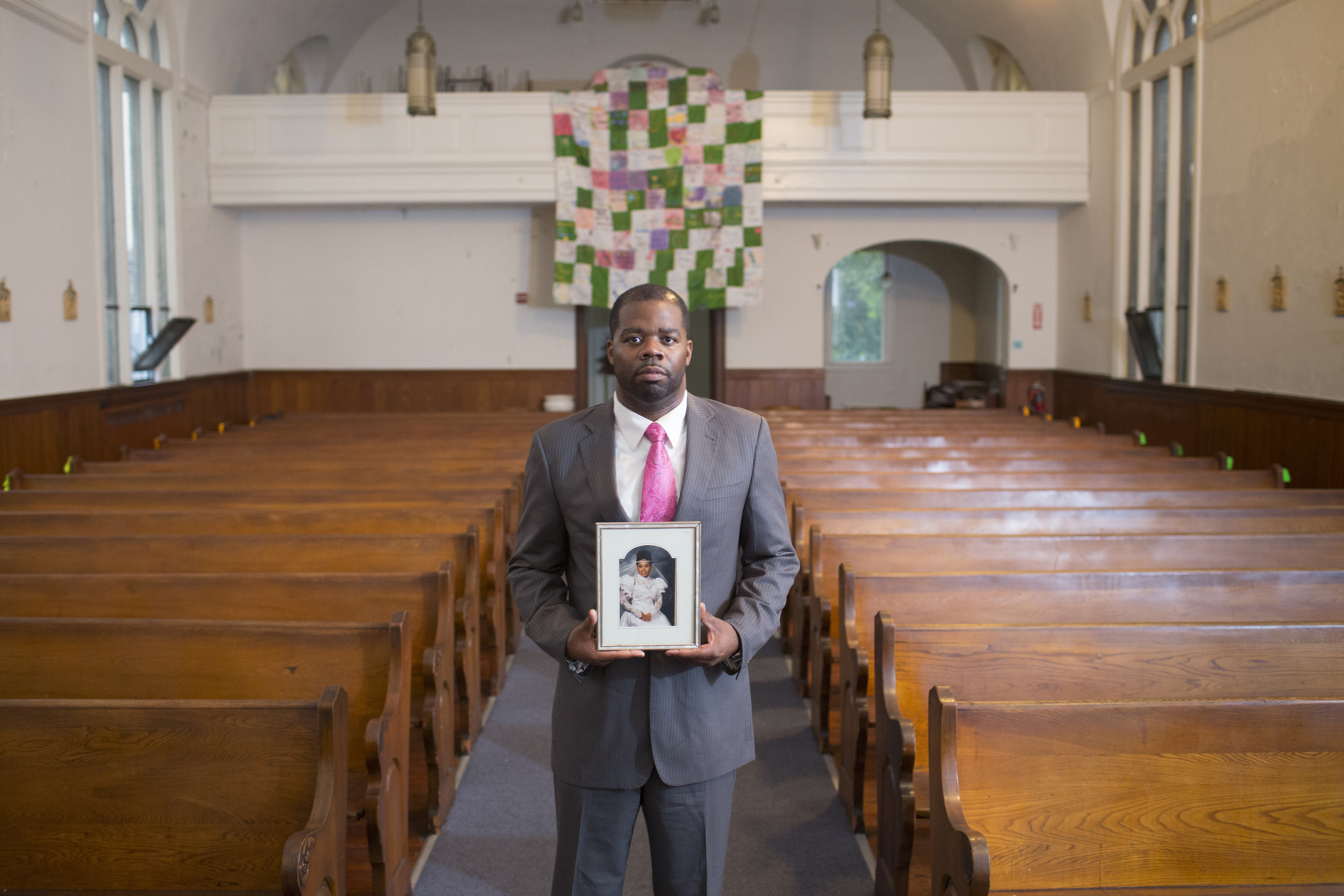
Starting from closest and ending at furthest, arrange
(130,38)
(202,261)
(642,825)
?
1. (642,825)
2. (130,38)
3. (202,261)

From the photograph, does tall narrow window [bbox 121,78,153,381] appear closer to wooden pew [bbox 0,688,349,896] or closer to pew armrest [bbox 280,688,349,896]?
wooden pew [bbox 0,688,349,896]

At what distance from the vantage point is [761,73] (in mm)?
11961

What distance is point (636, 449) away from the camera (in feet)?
6.33

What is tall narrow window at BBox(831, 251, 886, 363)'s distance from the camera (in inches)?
570

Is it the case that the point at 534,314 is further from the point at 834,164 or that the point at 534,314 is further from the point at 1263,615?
the point at 1263,615

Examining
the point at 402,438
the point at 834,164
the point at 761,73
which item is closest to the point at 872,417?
the point at 834,164

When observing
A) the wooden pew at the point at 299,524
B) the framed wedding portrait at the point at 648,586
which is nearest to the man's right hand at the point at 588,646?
the framed wedding portrait at the point at 648,586

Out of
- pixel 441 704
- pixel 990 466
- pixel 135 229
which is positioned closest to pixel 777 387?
pixel 990 466

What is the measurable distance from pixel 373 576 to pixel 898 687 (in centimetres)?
153

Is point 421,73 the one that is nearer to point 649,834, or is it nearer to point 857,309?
point 857,309

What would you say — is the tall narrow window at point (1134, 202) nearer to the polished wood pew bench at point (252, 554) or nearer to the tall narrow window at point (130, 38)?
the polished wood pew bench at point (252, 554)

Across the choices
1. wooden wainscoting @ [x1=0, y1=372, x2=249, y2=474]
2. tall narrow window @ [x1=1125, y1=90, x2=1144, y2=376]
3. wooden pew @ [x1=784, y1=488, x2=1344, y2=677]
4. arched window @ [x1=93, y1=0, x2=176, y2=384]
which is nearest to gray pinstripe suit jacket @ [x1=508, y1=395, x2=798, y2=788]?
wooden pew @ [x1=784, y1=488, x2=1344, y2=677]

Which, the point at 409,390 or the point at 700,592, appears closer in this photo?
the point at 700,592

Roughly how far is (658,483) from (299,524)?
2.76 m
